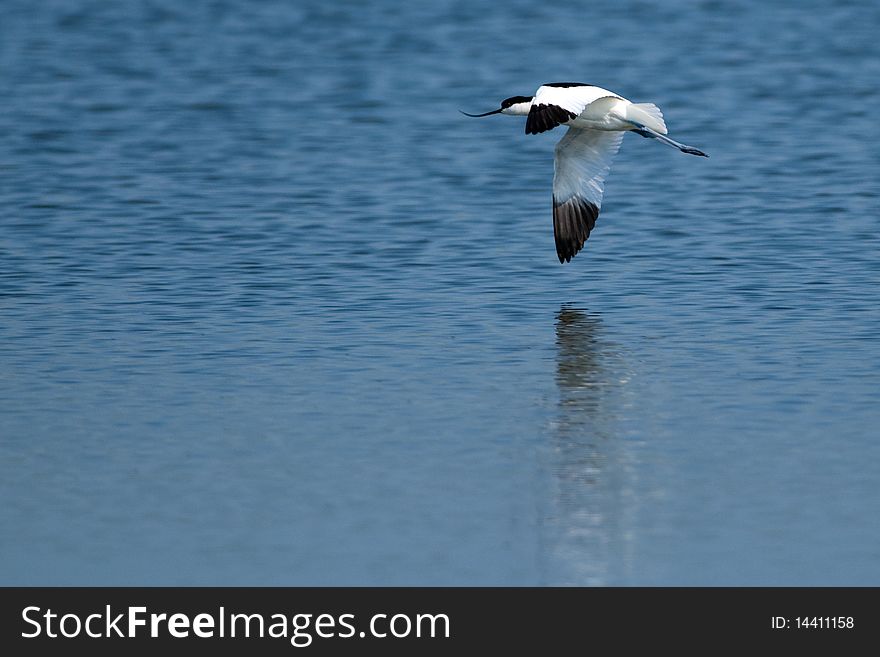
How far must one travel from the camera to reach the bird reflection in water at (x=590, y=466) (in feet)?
19.9

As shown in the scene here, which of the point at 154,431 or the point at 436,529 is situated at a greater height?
the point at 154,431

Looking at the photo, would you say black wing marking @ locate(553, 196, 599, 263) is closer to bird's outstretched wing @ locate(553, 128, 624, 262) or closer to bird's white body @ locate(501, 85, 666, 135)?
bird's outstretched wing @ locate(553, 128, 624, 262)

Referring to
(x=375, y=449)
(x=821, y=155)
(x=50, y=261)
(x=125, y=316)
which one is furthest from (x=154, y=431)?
(x=821, y=155)

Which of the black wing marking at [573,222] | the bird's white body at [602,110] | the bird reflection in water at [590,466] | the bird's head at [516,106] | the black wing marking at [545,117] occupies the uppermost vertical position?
the bird's head at [516,106]

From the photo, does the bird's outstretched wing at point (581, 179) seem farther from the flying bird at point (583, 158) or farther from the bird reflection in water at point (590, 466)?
the bird reflection in water at point (590, 466)

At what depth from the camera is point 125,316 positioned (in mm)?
10078

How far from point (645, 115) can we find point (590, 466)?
4042mm

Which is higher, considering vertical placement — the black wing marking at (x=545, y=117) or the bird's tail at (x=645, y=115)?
the bird's tail at (x=645, y=115)

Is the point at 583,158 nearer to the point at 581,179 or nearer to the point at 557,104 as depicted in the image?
the point at 581,179

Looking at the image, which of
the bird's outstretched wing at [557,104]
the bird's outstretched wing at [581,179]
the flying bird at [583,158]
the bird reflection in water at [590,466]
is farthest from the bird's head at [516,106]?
the bird reflection in water at [590,466]

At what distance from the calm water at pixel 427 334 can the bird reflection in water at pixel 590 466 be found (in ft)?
0.07

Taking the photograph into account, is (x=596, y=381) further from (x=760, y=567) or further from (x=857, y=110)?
(x=857, y=110)
